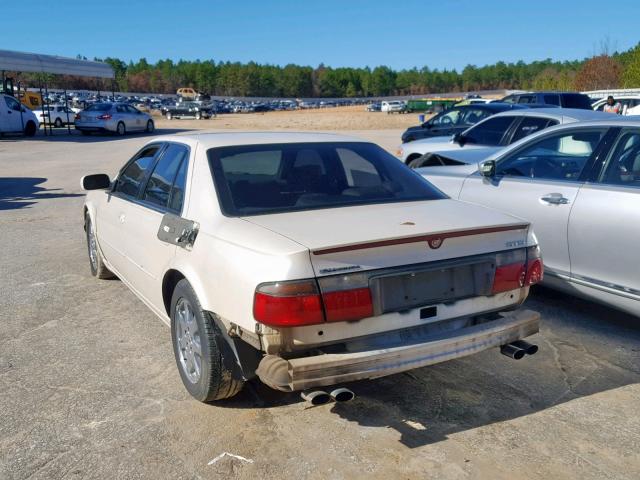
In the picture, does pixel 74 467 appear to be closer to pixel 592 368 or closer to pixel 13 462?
pixel 13 462

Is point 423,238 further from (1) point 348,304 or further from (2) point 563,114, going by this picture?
(2) point 563,114

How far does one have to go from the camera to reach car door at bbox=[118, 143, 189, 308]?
411 cm

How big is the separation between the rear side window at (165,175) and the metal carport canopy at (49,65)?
2656 cm

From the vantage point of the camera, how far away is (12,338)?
15.9ft

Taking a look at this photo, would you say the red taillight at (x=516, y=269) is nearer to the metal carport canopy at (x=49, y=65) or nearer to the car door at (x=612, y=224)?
the car door at (x=612, y=224)

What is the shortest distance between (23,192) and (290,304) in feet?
36.7

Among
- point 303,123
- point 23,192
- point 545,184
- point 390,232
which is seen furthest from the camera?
point 303,123

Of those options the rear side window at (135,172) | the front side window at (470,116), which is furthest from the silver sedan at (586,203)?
the front side window at (470,116)

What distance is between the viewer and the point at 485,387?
4.01 m

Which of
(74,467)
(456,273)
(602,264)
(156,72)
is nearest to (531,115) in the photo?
(602,264)

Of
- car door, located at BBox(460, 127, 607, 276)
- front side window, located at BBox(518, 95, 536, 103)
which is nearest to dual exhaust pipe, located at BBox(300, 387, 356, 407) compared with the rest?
car door, located at BBox(460, 127, 607, 276)

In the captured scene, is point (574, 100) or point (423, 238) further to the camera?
point (574, 100)

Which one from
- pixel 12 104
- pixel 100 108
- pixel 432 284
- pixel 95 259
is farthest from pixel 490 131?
pixel 100 108

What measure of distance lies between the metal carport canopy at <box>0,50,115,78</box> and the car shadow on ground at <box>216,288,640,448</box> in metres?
28.1
